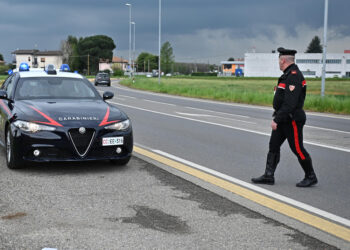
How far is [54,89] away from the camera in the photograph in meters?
8.43

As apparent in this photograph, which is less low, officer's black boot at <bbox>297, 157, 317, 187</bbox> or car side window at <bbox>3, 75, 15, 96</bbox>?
car side window at <bbox>3, 75, 15, 96</bbox>

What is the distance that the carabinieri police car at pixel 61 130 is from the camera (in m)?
6.87

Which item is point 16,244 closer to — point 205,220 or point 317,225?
point 205,220

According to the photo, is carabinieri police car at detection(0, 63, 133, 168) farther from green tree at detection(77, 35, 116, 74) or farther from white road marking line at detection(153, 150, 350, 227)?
green tree at detection(77, 35, 116, 74)

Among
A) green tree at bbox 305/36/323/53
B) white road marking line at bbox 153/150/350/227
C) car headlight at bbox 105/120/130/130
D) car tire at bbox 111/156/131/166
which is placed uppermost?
green tree at bbox 305/36/323/53

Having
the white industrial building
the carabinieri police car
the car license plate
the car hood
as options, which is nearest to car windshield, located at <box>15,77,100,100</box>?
the carabinieri police car

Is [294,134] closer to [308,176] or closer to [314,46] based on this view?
→ [308,176]

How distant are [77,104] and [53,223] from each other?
10.5 feet

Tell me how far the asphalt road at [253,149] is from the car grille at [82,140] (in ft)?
6.24

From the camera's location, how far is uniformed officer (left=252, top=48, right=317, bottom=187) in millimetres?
6191

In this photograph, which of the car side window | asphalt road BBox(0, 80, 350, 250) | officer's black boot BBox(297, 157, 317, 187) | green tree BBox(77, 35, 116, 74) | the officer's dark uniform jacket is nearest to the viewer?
asphalt road BBox(0, 80, 350, 250)

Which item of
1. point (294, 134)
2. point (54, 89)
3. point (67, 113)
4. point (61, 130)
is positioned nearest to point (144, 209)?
point (61, 130)

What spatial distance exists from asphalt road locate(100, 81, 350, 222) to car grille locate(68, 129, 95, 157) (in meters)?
1.90

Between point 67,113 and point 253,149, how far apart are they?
13.3 feet
